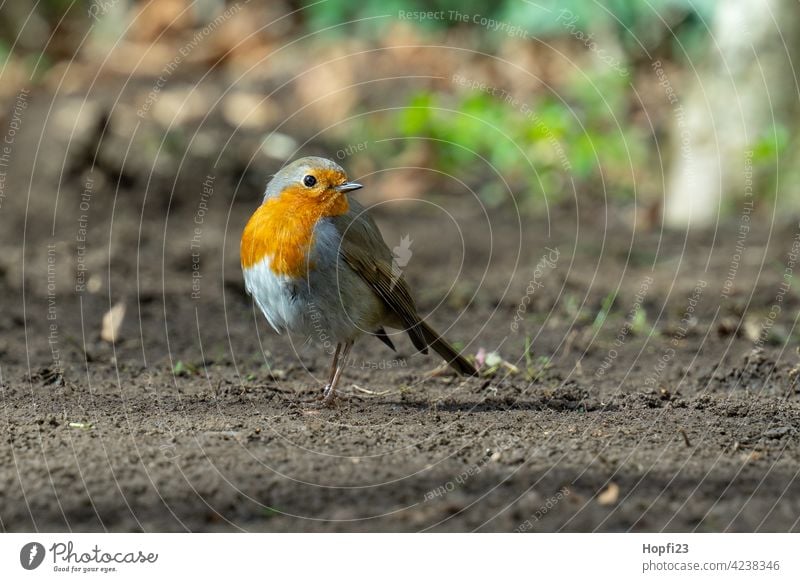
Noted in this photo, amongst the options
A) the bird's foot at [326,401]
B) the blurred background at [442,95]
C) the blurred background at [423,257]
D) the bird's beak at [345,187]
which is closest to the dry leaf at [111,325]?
the blurred background at [423,257]

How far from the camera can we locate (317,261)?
420 cm

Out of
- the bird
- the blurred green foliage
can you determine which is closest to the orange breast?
the bird

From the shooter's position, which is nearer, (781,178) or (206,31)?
(781,178)

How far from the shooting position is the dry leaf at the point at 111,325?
5.32 m

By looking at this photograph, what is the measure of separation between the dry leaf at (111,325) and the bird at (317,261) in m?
1.28

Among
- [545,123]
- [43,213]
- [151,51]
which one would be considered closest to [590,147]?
[545,123]

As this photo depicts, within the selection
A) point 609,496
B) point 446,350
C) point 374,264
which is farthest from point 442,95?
point 609,496

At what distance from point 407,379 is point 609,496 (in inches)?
72.7

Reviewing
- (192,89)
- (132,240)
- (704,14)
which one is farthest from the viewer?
(192,89)

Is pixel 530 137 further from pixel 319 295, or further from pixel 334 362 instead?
pixel 319 295

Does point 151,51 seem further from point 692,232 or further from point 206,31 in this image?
point 692,232

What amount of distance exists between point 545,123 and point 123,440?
16.5ft

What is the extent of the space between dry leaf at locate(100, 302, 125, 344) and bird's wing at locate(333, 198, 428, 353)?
1.51 m

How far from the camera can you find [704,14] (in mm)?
8367
